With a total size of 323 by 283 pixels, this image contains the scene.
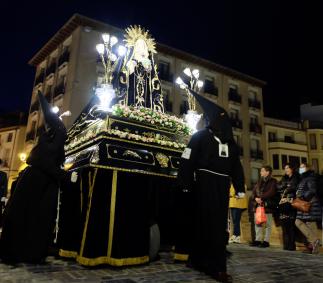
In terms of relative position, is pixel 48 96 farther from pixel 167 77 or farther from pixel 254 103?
pixel 254 103

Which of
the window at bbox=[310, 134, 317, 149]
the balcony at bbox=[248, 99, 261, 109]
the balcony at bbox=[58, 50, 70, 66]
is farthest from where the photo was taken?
the window at bbox=[310, 134, 317, 149]

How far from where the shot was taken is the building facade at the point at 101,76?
90.6 feet

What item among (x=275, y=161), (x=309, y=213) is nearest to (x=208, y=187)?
(x=309, y=213)

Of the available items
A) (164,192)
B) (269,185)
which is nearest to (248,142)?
(269,185)

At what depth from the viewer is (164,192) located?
6219 mm

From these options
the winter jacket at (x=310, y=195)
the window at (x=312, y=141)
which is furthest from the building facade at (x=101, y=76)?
the winter jacket at (x=310, y=195)

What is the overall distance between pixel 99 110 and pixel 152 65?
8.83 ft

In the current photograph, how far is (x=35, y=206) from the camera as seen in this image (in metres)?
4.73

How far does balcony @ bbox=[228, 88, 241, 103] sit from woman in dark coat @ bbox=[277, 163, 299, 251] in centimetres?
3053

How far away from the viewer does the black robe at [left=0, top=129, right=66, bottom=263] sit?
4500 millimetres

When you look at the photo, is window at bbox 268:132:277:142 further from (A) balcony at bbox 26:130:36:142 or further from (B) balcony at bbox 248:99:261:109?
(A) balcony at bbox 26:130:36:142

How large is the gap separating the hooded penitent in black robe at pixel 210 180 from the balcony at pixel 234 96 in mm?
33914

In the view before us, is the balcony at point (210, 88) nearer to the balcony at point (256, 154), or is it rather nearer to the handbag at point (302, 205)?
the balcony at point (256, 154)

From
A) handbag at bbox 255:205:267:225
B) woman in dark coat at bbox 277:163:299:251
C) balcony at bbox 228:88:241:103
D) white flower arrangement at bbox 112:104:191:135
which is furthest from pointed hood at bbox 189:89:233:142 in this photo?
balcony at bbox 228:88:241:103
